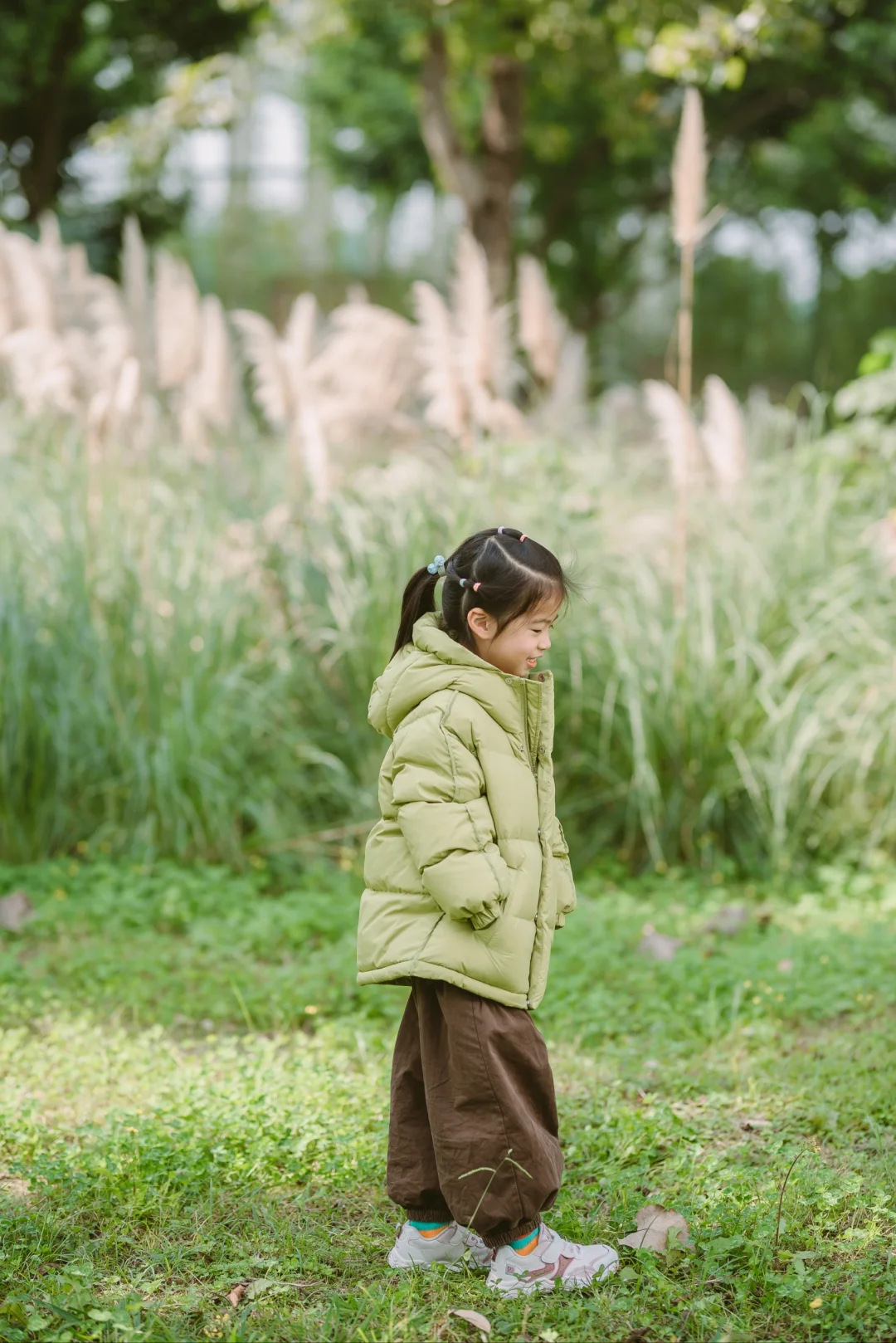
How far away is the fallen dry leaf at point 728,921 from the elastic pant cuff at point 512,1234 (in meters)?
2.17

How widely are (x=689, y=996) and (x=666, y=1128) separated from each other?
2.83 ft

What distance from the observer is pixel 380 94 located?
1888cm

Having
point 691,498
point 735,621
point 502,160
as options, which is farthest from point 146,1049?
point 502,160

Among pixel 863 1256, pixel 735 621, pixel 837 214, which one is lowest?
pixel 863 1256

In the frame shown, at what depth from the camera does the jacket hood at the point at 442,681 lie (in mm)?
2547

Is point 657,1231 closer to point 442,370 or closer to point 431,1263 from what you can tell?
point 431,1263

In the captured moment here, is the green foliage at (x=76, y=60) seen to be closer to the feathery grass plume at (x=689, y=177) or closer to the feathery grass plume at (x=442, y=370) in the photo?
the feathery grass plume at (x=442, y=370)

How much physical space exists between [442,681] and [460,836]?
301 mm

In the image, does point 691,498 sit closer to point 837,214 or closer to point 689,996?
point 689,996

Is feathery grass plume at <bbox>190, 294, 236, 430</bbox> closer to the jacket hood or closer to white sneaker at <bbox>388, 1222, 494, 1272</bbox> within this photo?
the jacket hood

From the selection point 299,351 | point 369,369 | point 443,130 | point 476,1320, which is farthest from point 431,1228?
point 443,130

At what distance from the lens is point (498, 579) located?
2549 millimetres

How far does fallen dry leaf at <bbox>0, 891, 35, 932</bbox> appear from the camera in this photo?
4.58m

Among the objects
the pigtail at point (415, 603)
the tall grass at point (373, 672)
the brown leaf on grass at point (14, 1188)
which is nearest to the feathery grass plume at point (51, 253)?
the tall grass at point (373, 672)
